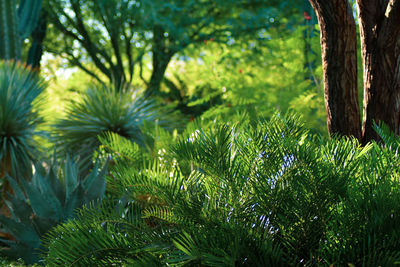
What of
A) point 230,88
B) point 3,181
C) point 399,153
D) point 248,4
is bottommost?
point 3,181

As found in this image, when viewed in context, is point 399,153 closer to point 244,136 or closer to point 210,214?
point 244,136

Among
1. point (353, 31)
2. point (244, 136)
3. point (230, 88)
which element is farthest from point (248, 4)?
point (244, 136)

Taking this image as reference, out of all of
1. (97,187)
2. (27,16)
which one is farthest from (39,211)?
(27,16)

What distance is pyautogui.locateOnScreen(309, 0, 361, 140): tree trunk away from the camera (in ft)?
12.5

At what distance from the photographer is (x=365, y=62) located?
392 centimetres

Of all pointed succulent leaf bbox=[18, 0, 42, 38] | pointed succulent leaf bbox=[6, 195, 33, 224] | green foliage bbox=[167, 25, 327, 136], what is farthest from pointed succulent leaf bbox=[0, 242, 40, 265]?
pointed succulent leaf bbox=[18, 0, 42, 38]

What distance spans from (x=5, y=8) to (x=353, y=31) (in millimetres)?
9627

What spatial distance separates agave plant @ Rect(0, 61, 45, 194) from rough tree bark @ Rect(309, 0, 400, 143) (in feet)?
17.6

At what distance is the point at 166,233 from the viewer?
271 cm

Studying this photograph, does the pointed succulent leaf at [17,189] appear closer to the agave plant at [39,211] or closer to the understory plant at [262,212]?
the agave plant at [39,211]

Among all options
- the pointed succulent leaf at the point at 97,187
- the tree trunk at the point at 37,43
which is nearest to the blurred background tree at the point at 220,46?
the tree trunk at the point at 37,43

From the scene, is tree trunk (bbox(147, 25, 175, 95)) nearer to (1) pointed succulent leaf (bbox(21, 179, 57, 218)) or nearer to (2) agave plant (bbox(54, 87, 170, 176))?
(2) agave plant (bbox(54, 87, 170, 176))

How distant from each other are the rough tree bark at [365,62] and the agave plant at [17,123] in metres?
5.37

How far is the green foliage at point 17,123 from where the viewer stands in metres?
7.62
